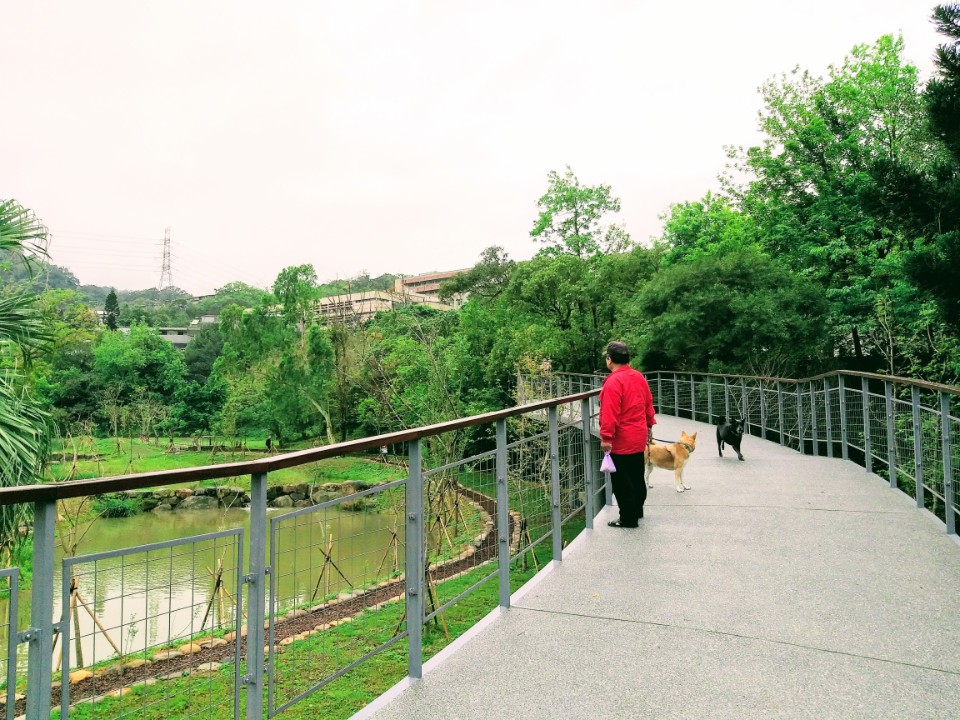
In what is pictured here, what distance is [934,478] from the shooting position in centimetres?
612

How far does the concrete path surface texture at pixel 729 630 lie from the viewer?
277cm

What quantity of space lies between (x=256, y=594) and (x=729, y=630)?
243 cm

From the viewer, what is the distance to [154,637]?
2643 mm

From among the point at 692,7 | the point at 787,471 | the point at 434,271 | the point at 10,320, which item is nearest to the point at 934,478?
the point at 787,471

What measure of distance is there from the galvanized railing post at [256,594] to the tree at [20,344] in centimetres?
584

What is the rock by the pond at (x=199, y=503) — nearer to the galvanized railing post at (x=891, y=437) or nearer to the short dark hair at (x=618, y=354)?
the short dark hair at (x=618, y=354)

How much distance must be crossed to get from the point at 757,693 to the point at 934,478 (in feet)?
14.4

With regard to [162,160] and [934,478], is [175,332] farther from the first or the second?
[934,478]

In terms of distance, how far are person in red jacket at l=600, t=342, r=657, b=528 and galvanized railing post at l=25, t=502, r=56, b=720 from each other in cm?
434

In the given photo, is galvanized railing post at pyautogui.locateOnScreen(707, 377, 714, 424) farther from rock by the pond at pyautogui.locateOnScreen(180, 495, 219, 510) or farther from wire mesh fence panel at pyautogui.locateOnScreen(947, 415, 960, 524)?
rock by the pond at pyautogui.locateOnScreen(180, 495, 219, 510)

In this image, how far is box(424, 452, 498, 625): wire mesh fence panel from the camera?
14.6ft

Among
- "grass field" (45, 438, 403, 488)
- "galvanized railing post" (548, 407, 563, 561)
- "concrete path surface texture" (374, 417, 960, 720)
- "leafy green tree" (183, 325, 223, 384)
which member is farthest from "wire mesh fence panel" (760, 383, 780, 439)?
"leafy green tree" (183, 325, 223, 384)

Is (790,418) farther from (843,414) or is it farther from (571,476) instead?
(571,476)

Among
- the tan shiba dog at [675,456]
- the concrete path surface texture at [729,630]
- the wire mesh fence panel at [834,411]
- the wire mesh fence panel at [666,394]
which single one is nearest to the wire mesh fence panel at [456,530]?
the concrete path surface texture at [729,630]
